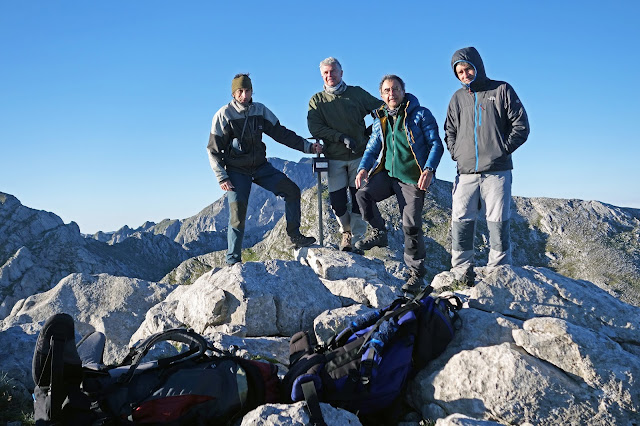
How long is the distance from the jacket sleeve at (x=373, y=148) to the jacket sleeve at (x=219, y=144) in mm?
→ 3700

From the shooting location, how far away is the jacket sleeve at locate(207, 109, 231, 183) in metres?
11.9

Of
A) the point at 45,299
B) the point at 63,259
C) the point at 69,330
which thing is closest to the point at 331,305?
the point at 69,330

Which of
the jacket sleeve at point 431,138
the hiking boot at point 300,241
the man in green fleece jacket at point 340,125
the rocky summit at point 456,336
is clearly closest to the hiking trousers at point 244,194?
the hiking boot at point 300,241

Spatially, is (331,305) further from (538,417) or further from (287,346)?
(538,417)

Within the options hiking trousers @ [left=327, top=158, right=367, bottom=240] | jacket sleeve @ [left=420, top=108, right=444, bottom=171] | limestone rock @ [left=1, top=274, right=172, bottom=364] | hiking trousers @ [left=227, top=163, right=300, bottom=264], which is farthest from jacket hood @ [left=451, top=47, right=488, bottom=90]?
limestone rock @ [left=1, top=274, right=172, bottom=364]

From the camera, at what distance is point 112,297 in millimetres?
13977

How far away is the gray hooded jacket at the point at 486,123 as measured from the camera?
9258 millimetres

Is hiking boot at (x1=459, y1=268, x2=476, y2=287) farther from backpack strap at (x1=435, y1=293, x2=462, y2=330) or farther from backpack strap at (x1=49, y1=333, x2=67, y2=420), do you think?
backpack strap at (x1=49, y1=333, x2=67, y2=420)

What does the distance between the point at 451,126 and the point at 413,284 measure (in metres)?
3.71

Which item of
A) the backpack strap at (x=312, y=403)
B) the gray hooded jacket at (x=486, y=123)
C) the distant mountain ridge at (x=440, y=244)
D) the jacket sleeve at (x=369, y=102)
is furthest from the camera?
the distant mountain ridge at (x=440, y=244)

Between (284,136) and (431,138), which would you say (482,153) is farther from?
(284,136)

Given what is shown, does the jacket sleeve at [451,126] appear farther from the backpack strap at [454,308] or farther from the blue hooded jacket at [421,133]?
the backpack strap at [454,308]

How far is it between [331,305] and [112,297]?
Answer: 7.65 meters

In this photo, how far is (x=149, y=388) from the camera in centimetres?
543
